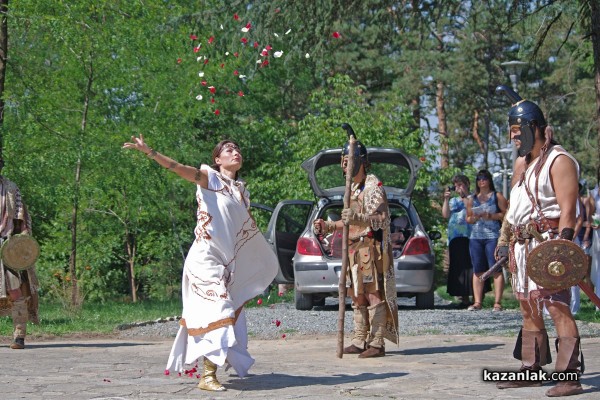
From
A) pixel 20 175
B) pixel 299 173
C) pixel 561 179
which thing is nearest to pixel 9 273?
pixel 20 175

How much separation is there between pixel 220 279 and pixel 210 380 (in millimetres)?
736

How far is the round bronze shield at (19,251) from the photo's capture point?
12.0 m

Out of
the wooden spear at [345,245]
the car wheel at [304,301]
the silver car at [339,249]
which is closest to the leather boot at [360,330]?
the wooden spear at [345,245]

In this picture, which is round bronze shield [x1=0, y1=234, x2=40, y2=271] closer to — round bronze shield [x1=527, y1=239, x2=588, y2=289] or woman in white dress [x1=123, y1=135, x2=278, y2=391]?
woman in white dress [x1=123, y1=135, x2=278, y2=391]

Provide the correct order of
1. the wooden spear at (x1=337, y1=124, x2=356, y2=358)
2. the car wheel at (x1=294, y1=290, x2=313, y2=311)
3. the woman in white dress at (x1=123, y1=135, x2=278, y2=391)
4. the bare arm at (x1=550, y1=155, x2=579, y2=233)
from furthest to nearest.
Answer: the car wheel at (x1=294, y1=290, x2=313, y2=311) → the wooden spear at (x1=337, y1=124, x2=356, y2=358) → the woman in white dress at (x1=123, y1=135, x2=278, y2=391) → the bare arm at (x1=550, y1=155, x2=579, y2=233)

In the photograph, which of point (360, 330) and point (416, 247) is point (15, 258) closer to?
point (360, 330)

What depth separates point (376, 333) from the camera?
10703 millimetres

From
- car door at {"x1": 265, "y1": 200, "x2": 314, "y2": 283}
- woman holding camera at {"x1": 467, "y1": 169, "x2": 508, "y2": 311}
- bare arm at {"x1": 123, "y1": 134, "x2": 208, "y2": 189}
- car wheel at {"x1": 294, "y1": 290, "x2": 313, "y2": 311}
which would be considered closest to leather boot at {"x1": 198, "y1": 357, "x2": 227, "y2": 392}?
bare arm at {"x1": 123, "y1": 134, "x2": 208, "y2": 189}

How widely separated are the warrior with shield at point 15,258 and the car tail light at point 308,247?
509 centimetres

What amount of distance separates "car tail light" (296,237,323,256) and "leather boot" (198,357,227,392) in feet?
26.2

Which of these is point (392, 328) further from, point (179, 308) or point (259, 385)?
point (179, 308)

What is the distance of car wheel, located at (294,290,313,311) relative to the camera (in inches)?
667

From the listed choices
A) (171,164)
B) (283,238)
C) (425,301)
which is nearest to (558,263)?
(171,164)

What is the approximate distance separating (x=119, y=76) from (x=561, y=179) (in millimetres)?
12430
